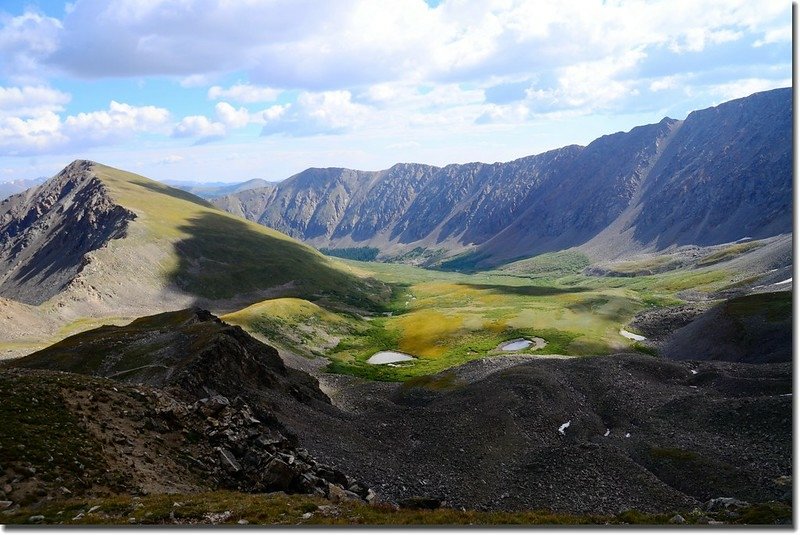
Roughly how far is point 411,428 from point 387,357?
63948 mm

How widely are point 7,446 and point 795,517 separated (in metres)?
32.9

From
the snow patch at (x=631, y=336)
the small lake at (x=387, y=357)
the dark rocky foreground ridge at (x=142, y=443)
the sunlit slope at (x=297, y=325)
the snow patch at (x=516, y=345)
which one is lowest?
the small lake at (x=387, y=357)

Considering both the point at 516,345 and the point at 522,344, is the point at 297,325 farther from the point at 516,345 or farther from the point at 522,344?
A: the point at 522,344

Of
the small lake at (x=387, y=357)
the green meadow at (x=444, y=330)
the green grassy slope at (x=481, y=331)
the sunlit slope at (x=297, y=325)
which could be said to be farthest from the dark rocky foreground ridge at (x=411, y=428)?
the sunlit slope at (x=297, y=325)

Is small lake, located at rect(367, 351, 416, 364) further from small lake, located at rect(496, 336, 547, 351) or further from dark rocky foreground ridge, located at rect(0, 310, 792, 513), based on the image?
dark rocky foreground ridge, located at rect(0, 310, 792, 513)

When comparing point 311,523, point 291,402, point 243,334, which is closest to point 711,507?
point 311,523

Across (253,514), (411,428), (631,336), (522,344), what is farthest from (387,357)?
(253,514)

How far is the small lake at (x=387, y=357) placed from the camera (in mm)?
116312

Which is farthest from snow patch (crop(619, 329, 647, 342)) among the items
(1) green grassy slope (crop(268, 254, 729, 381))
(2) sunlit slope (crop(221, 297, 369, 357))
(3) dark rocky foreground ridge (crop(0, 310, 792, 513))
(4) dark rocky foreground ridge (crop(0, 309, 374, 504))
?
(4) dark rocky foreground ridge (crop(0, 309, 374, 504))

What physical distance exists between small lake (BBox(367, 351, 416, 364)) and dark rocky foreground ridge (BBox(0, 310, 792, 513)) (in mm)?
34516

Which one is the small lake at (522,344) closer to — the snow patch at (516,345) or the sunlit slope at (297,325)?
the snow patch at (516,345)

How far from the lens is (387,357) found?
121 metres

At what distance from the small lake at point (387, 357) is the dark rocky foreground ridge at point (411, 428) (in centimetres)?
3452

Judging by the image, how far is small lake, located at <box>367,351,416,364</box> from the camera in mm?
116312
